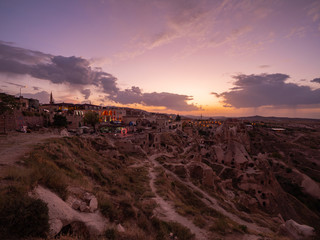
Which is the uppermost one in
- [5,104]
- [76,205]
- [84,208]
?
[5,104]

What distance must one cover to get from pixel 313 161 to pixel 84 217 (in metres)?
67.7

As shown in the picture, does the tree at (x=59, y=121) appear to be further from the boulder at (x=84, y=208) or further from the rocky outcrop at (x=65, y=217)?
the boulder at (x=84, y=208)

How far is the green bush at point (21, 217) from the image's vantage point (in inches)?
170

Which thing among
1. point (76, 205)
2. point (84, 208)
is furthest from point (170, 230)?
point (76, 205)

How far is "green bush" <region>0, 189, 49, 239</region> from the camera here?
4324 millimetres

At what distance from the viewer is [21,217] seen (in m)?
4.48

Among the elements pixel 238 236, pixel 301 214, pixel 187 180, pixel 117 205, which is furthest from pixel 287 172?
pixel 117 205

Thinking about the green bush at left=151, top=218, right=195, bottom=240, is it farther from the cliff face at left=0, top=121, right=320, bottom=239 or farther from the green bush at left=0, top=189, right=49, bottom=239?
the green bush at left=0, top=189, right=49, bottom=239

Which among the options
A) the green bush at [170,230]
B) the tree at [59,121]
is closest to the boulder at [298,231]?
the green bush at [170,230]

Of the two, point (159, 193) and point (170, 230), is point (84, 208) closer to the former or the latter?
point (170, 230)

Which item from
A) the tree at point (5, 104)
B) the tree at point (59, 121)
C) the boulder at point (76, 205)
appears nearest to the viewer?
the boulder at point (76, 205)

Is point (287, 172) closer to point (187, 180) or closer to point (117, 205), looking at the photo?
point (187, 180)

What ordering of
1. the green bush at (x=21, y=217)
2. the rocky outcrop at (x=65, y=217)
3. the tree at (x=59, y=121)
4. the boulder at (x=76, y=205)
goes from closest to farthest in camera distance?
the green bush at (x=21, y=217)
the rocky outcrop at (x=65, y=217)
the boulder at (x=76, y=205)
the tree at (x=59, y=121)

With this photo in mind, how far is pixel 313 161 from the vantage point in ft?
162
